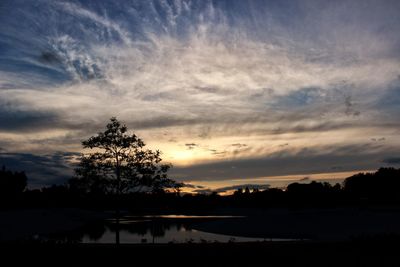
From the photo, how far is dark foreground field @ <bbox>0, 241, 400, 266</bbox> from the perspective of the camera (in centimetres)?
2042

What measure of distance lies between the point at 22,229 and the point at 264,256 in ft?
182

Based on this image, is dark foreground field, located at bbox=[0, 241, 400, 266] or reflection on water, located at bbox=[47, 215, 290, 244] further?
reflection on water, located at bbox=[47, 215, 290, 244]

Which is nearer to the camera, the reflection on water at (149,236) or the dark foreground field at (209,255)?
the dark foreground field at (209,255)

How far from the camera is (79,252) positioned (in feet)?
73.8

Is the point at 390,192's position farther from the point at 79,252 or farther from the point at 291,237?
the point at 79,252

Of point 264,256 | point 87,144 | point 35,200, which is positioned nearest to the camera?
point 264,256

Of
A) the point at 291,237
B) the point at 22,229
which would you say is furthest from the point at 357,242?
the point at 22,229

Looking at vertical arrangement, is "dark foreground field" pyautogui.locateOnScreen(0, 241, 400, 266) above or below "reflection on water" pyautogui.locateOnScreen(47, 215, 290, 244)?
above

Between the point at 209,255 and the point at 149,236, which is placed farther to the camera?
the point at 149,236

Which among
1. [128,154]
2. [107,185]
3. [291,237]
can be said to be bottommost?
[291,237]

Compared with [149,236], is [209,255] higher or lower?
higher

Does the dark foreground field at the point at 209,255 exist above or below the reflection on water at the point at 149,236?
above

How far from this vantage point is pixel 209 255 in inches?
868

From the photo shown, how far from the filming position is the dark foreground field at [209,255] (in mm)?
20422
